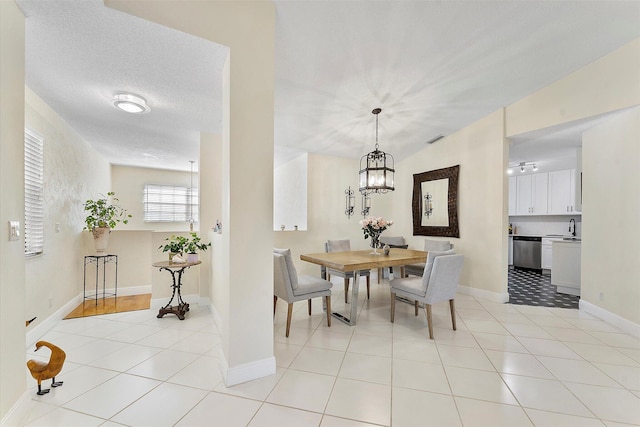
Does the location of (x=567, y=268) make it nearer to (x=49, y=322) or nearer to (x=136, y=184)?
(x=49, y=322)

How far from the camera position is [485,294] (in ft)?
13.4

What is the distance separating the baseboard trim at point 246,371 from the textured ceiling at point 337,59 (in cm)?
242

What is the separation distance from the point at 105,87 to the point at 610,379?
16.3ft

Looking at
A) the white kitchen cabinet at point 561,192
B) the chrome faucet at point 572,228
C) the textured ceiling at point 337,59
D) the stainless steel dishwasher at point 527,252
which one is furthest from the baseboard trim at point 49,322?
the chrome faucet at point 572,228

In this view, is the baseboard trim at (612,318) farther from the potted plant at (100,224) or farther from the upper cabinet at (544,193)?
the potted plant at (100,224)

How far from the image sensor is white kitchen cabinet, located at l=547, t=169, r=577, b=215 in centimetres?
589

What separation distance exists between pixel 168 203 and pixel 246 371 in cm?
597

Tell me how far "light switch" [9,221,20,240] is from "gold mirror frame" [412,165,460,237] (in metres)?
5.13

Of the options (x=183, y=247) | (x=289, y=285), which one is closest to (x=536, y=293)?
(x=289, y=285)

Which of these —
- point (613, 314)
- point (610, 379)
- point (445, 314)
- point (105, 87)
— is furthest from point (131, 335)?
point (613, 314)

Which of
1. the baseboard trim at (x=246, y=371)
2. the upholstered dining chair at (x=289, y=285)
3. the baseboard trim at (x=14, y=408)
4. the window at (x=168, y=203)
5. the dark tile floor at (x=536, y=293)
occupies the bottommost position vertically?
the dark tile floor at (x=536, y=293)

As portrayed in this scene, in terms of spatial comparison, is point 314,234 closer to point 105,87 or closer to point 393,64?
point 393,64

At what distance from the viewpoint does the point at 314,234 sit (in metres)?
5.10

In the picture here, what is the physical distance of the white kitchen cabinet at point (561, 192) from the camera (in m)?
5.89
